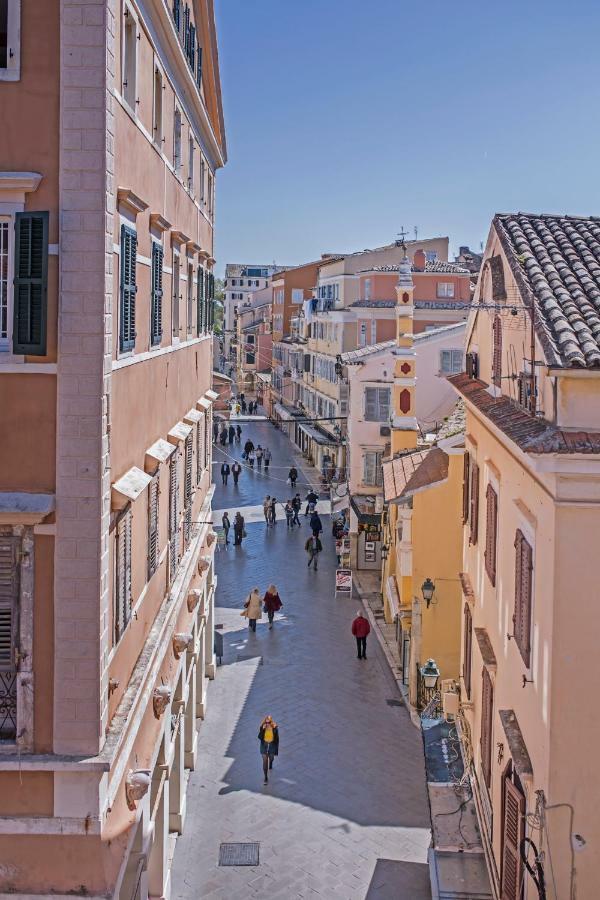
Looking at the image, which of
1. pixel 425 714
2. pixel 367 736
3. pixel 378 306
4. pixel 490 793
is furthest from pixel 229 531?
pixel 490 793

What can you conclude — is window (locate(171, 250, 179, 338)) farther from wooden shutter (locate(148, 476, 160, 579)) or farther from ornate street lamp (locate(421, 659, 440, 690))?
ornate street lamp (locate(421, 659, 440, 690))

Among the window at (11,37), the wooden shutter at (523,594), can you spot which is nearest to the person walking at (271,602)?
the wooden shutter at (523,594)

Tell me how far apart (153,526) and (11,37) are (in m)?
6.36

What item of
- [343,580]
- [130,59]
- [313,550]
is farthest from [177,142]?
[313,550]

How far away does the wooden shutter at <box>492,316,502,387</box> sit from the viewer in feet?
41.0

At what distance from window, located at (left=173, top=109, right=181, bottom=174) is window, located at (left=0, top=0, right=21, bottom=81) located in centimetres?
671

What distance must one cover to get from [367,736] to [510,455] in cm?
1112

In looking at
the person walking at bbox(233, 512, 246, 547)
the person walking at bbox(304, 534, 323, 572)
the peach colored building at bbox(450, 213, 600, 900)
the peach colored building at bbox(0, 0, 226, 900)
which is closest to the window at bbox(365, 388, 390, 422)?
the person walking at bbox(304, 534, 323, 572)

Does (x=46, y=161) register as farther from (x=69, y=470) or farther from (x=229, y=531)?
(x=229, y=531)

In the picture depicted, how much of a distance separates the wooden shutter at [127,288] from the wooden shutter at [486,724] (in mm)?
6173

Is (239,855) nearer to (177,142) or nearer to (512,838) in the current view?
(512,838)

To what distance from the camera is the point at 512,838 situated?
1049cm

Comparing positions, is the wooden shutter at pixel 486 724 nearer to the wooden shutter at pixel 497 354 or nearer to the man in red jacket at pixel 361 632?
the wooden shutter at pixel 497 354

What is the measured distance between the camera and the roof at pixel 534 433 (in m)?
8.15
